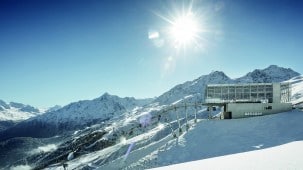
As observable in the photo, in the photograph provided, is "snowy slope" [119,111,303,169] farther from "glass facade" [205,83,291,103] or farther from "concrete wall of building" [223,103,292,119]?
"glass facade" [205,83,291,103]

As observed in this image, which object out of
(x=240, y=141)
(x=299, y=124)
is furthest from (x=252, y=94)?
(x=240, y=141)

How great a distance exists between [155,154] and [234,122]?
16.7m

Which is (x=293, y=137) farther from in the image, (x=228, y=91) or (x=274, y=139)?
(x=228, y=91)

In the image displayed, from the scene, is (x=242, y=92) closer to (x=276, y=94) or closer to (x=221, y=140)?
(x=276, y=94)

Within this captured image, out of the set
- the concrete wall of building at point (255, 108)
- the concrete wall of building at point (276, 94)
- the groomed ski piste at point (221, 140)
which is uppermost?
the concrete wall of building at point (276, 94)

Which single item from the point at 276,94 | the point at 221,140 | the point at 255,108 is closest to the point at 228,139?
the point at 221,140

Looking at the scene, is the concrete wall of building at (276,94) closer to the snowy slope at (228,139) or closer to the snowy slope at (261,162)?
the snowy slope at (228,139)

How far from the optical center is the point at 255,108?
59312mm

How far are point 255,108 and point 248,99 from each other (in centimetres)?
924

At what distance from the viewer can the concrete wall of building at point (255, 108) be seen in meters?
59.0

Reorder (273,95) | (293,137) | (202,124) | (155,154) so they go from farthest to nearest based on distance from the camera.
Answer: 1. (273,95)
2. (202,124)
3. (155,154)
4. (293,137)

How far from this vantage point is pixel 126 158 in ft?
173

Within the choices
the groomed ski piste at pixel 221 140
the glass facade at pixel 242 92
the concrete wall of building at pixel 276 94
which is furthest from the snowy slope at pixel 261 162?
the glass facade at pixel 242 92

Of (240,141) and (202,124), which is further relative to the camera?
(202,124)
